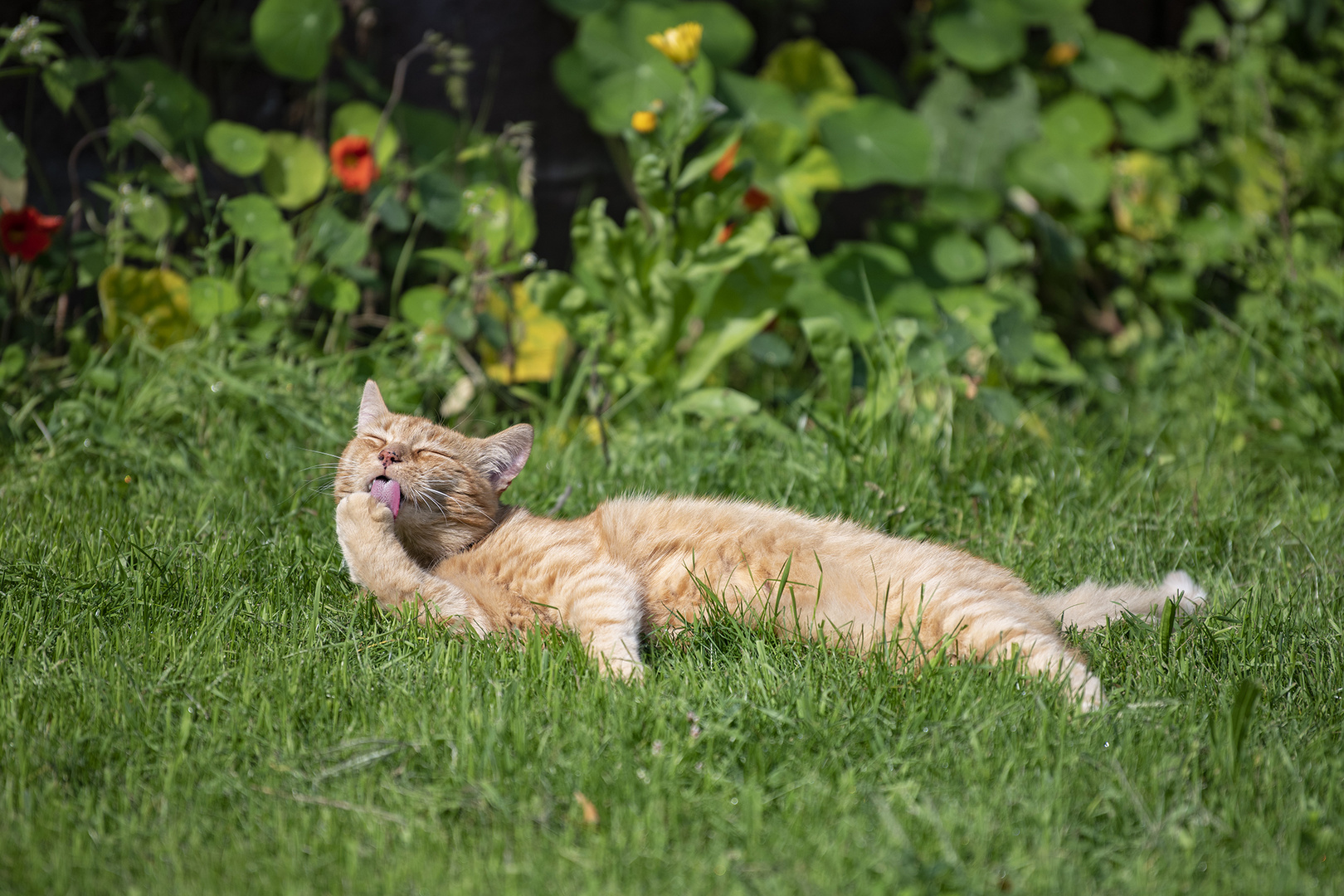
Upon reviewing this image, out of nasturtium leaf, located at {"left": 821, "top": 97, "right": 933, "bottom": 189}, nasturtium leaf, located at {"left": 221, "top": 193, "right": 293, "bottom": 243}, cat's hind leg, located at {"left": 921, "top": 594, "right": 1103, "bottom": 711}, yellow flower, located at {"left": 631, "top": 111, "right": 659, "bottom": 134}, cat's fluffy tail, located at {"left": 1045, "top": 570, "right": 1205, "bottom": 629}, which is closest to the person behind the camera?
cat's hind leg, located at {"left": 921, "top": 594, "right": 1103, "bottom": 711}

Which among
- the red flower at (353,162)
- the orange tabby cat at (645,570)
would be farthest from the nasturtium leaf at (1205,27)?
the red flower at (353,162)

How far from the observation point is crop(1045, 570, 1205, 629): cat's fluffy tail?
2.43 metres

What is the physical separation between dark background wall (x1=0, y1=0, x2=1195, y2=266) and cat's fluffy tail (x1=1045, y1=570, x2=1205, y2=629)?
2.99 meters

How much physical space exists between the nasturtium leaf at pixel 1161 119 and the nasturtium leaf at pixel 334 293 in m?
3.75

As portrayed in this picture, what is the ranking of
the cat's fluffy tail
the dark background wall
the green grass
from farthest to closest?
the dark background wall, the cat's fluffy tail, the green grass

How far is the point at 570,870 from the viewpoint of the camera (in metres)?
1.60

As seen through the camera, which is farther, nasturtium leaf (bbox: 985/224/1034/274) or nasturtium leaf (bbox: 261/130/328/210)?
nasturtium leaf (bbox: 985/224/1034/274)

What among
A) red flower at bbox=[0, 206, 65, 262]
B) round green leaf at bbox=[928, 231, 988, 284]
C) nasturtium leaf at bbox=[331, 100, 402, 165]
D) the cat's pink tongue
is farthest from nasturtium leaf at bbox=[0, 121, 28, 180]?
round green leaf at bbox=[928, 231, 988, 284]

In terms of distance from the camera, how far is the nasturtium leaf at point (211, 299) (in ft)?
12.4

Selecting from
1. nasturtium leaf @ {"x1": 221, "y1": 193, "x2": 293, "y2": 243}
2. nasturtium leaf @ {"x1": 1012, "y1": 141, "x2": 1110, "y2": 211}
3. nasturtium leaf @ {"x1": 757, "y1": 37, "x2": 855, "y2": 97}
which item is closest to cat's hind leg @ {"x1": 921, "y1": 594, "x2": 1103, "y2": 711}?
nasturtium leaf @ {"x1": 221, "y1": 193, "x2": 293, "y2": 243}

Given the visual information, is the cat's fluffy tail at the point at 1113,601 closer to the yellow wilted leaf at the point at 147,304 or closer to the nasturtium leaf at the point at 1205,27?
the yellow wilted leaf at the point at 147,304

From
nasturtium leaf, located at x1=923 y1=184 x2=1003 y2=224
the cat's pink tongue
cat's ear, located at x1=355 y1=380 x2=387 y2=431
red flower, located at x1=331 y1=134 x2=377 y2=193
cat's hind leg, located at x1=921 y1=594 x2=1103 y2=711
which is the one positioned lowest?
cat's hind leg, located at x1=921 y1=594 x2=1103 y2=711

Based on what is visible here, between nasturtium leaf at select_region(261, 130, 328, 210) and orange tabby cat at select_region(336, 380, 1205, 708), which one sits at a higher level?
nasturtium leaf at select_region(261, 130, 328, 210)

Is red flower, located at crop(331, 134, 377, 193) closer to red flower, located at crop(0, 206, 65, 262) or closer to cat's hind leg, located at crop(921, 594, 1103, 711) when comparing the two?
red flower, located at crop(0, 206, 65, 262)
